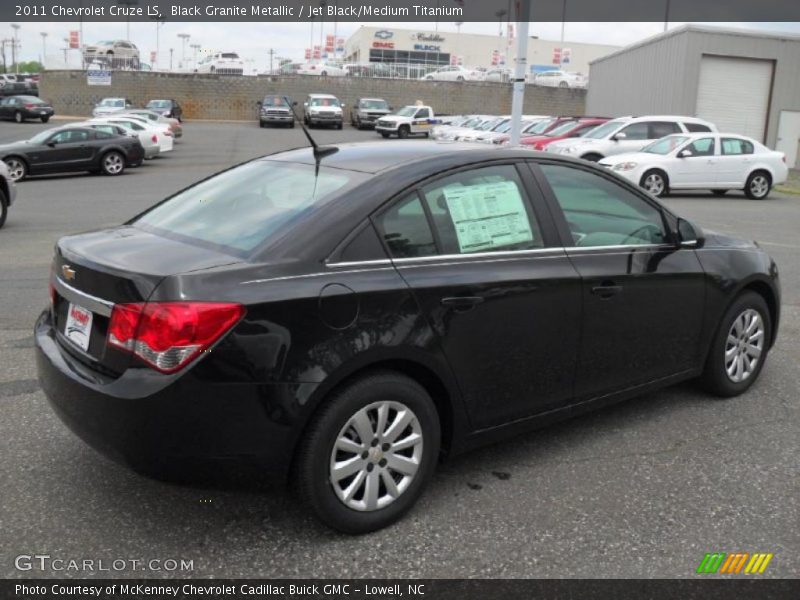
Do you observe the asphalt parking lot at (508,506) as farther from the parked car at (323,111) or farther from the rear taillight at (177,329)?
the parked car at (323,111)

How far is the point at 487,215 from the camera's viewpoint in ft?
11.9

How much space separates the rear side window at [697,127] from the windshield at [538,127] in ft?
18.1

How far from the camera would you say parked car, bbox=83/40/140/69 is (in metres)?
56.1

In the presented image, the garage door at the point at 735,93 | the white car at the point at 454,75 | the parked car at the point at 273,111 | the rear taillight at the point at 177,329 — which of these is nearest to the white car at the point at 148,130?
the parked car at the point at 273,111

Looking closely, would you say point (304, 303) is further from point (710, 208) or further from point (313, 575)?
point (710, 208)

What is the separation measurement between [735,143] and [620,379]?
1619 centimetres

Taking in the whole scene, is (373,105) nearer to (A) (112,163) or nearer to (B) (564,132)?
(B) (564,132)

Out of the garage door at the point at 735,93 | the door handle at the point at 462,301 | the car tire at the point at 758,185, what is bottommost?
the car tire at the point at 758,185

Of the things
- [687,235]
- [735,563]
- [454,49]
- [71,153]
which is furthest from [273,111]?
[454,49]

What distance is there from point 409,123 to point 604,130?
21.0m

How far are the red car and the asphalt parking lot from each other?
56.1 ft

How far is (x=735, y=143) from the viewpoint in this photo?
18.3 m

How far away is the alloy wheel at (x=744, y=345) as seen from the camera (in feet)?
15.6

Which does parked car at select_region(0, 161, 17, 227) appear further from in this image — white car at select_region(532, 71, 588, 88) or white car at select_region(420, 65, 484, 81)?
white car at select_region(532, 71, 588, 88)
